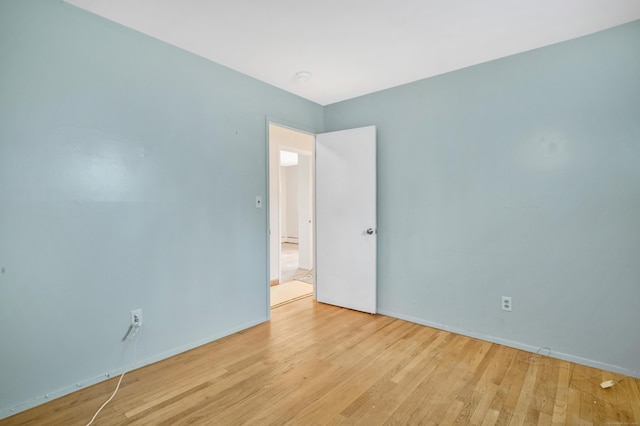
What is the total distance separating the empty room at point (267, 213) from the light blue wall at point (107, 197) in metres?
0.01

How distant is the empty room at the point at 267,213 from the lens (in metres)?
1.87

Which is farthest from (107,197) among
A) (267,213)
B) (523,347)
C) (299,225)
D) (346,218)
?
(299,225)

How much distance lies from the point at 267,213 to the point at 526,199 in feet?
7.84

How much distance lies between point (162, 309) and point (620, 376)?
3437 mm

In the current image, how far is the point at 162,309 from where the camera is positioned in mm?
2447

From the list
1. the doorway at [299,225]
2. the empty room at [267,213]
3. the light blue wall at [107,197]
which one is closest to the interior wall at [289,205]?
the doorway at [299,225]

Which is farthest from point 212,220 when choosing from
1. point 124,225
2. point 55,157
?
point 55,157

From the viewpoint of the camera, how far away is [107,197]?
84.6 inches

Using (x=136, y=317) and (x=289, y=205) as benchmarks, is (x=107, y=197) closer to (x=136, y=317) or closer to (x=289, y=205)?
(x=136, y=317)

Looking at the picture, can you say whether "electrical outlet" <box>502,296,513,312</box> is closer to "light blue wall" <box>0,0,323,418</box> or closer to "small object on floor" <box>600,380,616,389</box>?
"small object on floor" <box>600,380,616,389</box>

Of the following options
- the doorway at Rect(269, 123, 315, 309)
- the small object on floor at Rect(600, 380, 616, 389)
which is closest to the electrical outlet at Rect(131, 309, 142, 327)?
the doorway at Rect(269, 123, 315, 309)

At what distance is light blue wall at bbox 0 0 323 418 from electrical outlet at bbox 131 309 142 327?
46 mm

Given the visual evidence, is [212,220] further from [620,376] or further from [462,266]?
[620,376]

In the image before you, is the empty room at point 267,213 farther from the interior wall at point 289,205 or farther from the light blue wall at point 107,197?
the interior wall at point 289,205
